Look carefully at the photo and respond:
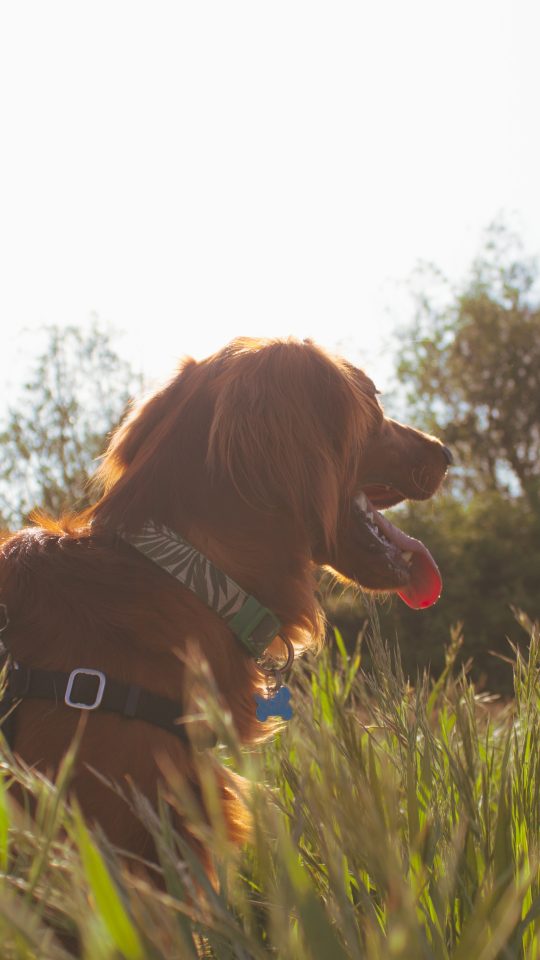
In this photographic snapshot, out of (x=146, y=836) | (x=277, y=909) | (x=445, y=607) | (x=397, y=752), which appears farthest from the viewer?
(x=445, y=607)

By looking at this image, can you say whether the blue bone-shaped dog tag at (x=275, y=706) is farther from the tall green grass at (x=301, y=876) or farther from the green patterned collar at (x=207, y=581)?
the tall green grass at (x=301, y=876)

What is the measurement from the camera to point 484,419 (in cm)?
2367

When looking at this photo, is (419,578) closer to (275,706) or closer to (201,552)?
(275,706)

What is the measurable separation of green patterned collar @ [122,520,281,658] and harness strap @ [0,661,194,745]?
0.90 ft

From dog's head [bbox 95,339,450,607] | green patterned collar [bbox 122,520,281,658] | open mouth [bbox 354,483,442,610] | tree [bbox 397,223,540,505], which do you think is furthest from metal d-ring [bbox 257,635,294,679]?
tree [bbox 397,223,540,505]

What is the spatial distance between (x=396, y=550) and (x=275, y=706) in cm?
61

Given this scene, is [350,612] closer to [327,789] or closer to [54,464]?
[54,464]

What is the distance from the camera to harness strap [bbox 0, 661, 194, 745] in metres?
1.67

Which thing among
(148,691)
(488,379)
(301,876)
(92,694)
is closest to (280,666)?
(148,691)

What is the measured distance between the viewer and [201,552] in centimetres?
198

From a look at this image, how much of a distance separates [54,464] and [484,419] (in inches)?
665

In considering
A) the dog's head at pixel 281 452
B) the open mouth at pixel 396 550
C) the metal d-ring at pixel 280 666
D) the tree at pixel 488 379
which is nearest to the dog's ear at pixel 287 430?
the dog's head at pixel 281 452

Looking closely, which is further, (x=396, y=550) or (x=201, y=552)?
(x=396, y=550)

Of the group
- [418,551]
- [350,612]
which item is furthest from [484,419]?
[418,551]
